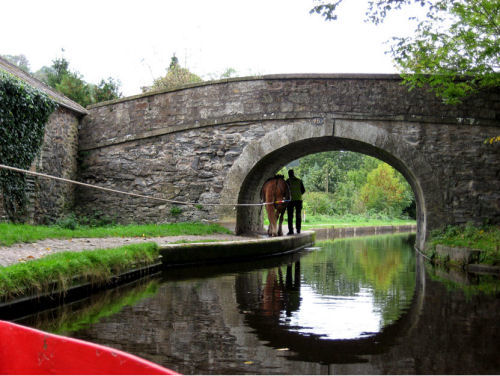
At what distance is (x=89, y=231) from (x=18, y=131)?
251cm

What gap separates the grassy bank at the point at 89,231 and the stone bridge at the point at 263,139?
0.60 meters

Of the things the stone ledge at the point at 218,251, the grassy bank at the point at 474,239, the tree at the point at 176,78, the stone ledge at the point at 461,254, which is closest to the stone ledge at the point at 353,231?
the grassy bank at the point at 474,239

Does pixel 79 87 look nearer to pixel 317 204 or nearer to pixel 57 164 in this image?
pixel 57 164

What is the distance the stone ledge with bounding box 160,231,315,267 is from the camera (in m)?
7.60

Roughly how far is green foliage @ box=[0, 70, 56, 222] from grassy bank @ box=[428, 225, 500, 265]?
7.67 metres

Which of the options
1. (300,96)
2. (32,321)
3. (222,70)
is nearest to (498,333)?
(32,321)

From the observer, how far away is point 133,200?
11719 millimetres

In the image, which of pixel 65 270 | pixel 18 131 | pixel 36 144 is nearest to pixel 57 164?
pixel 36 144

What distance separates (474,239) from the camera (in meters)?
9.12

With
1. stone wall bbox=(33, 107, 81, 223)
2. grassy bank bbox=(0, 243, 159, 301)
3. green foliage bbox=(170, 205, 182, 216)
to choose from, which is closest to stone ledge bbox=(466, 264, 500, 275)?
grassy bank bbox=(0, 243, 159, 301)

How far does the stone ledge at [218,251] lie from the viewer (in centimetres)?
760

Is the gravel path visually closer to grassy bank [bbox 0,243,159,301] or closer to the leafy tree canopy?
grassy bank [bbox 0,243,159,301]

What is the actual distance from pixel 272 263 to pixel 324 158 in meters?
28.4

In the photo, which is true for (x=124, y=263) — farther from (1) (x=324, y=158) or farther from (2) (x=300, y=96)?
(1) (x=324, y=158)
